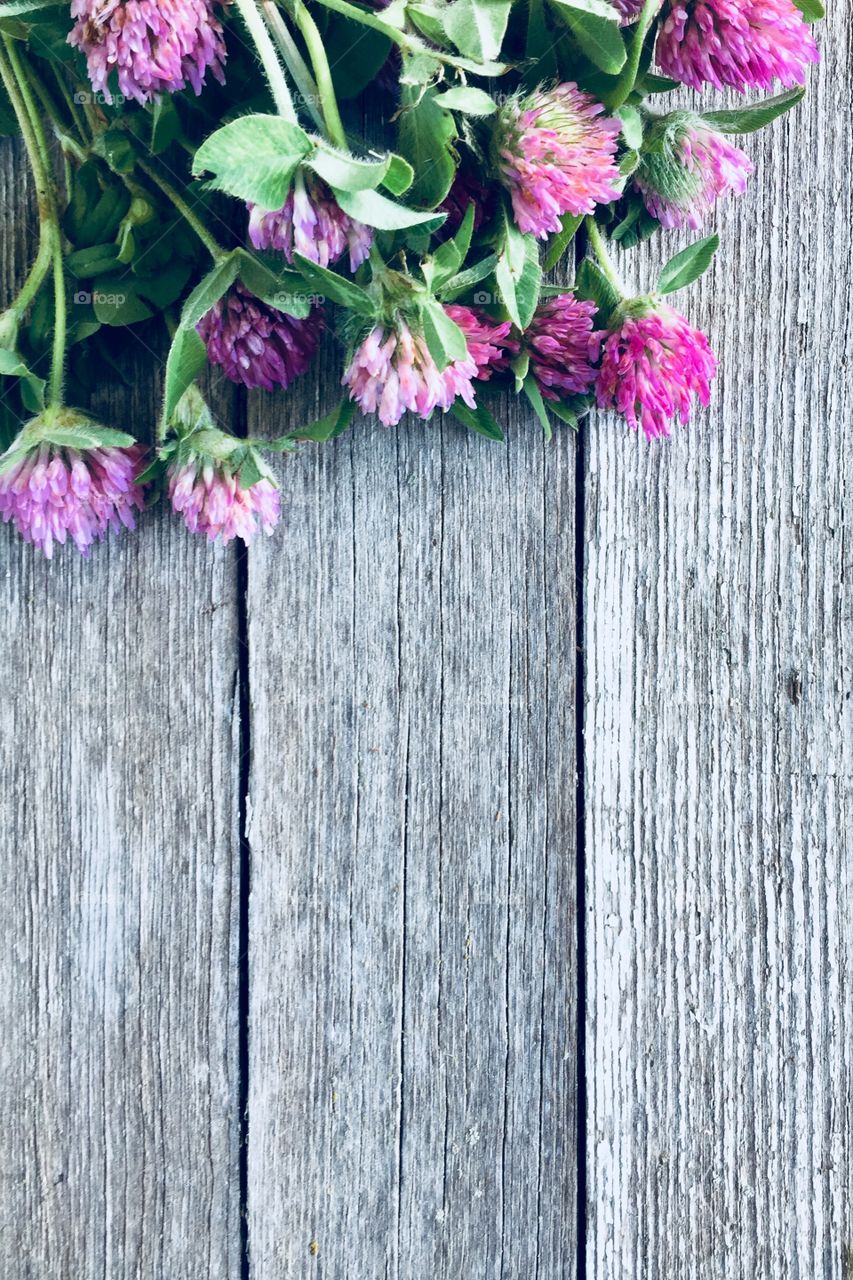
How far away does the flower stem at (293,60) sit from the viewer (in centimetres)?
46

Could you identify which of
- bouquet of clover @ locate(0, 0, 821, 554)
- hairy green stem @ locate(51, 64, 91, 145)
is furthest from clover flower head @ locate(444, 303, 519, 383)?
hairy green stem @ locate(51, 64, 91, 145)

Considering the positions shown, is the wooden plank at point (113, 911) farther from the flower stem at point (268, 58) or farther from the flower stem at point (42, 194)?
the flower stem at point (268, 58)

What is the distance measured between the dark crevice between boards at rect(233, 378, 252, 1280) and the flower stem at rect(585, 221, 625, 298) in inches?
9.8

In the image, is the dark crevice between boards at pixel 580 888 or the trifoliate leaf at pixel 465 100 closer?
the trifoliate leaf at pixel 465 100

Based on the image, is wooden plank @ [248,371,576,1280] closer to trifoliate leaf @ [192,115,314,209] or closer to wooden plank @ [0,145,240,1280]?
wooden plank @ [0,145,240,1280]

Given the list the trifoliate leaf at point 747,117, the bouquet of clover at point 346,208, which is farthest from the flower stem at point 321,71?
the trifoliate leaf at point 747,117

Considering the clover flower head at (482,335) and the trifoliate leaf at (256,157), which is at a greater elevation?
the trifoliate leaf at (256,157)

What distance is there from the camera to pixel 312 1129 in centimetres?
61

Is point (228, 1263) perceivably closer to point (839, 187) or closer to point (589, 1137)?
point (589, 1137)

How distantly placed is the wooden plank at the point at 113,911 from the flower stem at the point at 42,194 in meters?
0.12

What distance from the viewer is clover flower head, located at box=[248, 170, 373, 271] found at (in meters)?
0.45

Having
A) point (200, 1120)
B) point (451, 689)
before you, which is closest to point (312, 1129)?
point (200, 1120)

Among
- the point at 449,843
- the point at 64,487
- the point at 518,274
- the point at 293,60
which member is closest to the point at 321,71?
the point at 293,60

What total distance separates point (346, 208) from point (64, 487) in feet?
0.66
